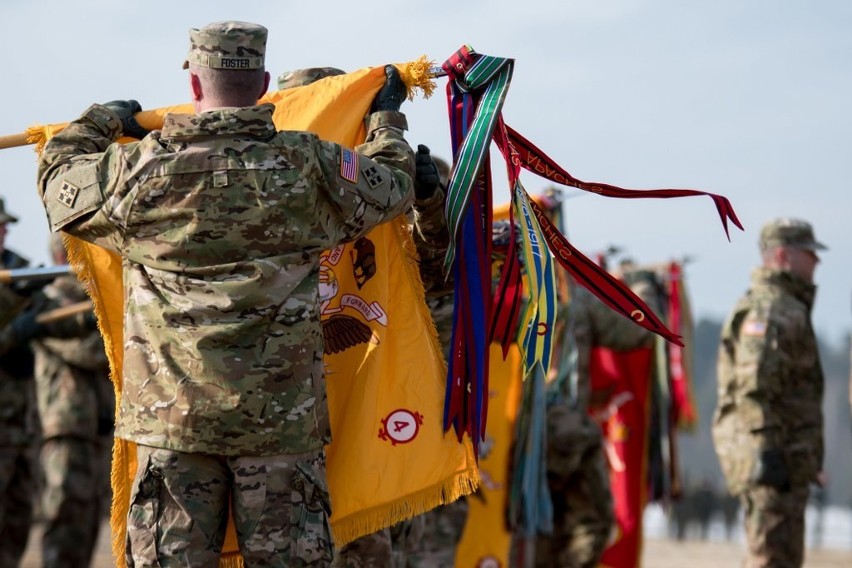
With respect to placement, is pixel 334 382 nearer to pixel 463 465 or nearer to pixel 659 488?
pixel 463 465

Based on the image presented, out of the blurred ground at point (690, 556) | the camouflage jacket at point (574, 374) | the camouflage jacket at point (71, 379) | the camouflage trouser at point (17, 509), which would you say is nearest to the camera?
the camouflage trouser at point (17, 509)

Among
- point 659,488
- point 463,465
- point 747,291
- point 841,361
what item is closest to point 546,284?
point 463,465

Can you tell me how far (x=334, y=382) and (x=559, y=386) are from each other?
588 cm

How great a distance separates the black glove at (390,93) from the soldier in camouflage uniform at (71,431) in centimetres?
548

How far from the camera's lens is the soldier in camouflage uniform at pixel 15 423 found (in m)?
11.1

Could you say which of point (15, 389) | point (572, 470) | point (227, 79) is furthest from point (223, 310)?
point (572, 470)

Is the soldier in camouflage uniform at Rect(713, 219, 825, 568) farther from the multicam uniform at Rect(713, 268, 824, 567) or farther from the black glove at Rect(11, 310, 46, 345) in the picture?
the black glove at Rect(11, 310, 46, 345)

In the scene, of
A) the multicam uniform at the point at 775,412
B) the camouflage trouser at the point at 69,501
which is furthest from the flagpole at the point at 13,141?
the multicam uniform at the point at 775,412

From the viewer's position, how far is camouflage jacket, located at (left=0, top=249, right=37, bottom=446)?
11.2 meters


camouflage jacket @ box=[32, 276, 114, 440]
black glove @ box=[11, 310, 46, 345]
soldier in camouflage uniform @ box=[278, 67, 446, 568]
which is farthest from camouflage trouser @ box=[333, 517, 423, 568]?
camouflage jacket @ box=[32, 276, 114, 440]

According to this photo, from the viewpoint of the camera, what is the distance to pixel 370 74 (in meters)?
6.83

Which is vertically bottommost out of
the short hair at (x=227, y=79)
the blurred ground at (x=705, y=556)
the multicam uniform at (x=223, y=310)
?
the blurred ground at (x=705, y=556)

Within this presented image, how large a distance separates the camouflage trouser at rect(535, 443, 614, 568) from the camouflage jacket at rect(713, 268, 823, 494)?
1.05 metres

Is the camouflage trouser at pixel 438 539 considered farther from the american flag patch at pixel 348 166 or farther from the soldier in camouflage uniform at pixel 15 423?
the american flag patch at pixel 348 166
